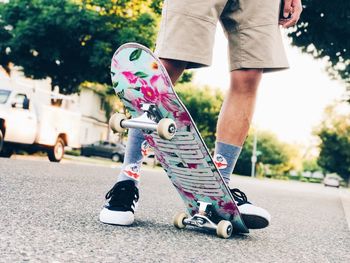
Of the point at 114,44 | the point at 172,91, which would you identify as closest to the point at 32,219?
the point at 172,91

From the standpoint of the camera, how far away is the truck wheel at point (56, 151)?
12.9 m

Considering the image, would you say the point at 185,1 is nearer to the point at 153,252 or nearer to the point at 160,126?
the point at 160,126

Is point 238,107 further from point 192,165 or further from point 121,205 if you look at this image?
point 121,205

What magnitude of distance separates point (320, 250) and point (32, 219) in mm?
1310

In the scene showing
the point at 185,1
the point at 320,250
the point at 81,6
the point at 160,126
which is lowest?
the point at 320,250

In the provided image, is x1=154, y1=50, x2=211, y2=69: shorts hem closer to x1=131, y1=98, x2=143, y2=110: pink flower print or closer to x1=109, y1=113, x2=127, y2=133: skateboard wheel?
x1=131, y1=98, x2=143, y2=110: pink flower print

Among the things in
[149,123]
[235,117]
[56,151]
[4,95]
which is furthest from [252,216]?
[56,151]

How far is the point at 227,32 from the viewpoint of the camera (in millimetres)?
2469

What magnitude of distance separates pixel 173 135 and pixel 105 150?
29.3 m

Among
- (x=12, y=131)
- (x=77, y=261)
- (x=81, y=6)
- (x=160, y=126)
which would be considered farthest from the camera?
(x=81, y=6)

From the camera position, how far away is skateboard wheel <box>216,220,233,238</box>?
2.15 metres

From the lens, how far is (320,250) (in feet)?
7.36

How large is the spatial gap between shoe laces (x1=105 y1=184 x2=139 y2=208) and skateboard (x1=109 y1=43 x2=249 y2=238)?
0.19 m

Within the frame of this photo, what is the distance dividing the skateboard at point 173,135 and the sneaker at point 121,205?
7.9 inches
